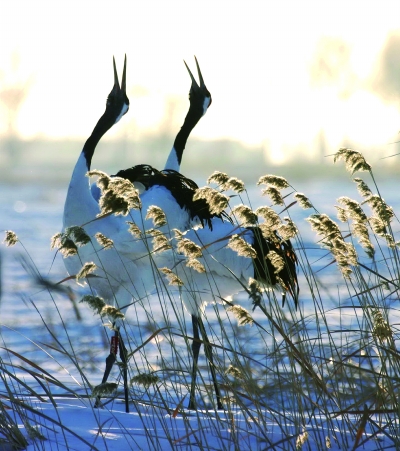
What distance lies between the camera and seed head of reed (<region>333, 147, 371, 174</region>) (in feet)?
9.84

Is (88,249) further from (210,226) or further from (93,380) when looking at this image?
(93,380)

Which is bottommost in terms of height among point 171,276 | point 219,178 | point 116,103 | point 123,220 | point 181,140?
point 171,276

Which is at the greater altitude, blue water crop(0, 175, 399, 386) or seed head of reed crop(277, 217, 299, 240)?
blue water crop(0, 175, 399, 386)

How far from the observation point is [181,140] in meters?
7.01

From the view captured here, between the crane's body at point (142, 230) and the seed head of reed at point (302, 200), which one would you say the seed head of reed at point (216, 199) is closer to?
the seed head of reed at point (302, 200)

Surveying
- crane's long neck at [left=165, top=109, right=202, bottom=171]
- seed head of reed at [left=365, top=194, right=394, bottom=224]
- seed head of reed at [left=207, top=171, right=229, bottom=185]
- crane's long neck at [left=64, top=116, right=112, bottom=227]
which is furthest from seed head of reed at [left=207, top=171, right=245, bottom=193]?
crane's long neck at [left=165, top=109, right=202, bottom=171]

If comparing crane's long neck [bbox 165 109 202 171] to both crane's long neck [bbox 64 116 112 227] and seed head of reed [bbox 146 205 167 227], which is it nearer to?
crane's long neck [bbox 64 116 112 227]

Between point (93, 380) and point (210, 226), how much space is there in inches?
59.6

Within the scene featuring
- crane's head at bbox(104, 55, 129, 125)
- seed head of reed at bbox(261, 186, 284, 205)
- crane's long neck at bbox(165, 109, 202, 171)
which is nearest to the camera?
seed head of reed at bbox(261, 186, 284, 205)

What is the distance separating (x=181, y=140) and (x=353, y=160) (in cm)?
408

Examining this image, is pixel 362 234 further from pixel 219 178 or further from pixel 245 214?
pixel 219 178

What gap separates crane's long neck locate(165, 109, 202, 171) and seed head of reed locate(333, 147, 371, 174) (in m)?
3.77

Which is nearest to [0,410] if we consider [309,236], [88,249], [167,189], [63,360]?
[88,249]

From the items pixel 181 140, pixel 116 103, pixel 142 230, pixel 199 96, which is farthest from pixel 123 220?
pixel 199 96
